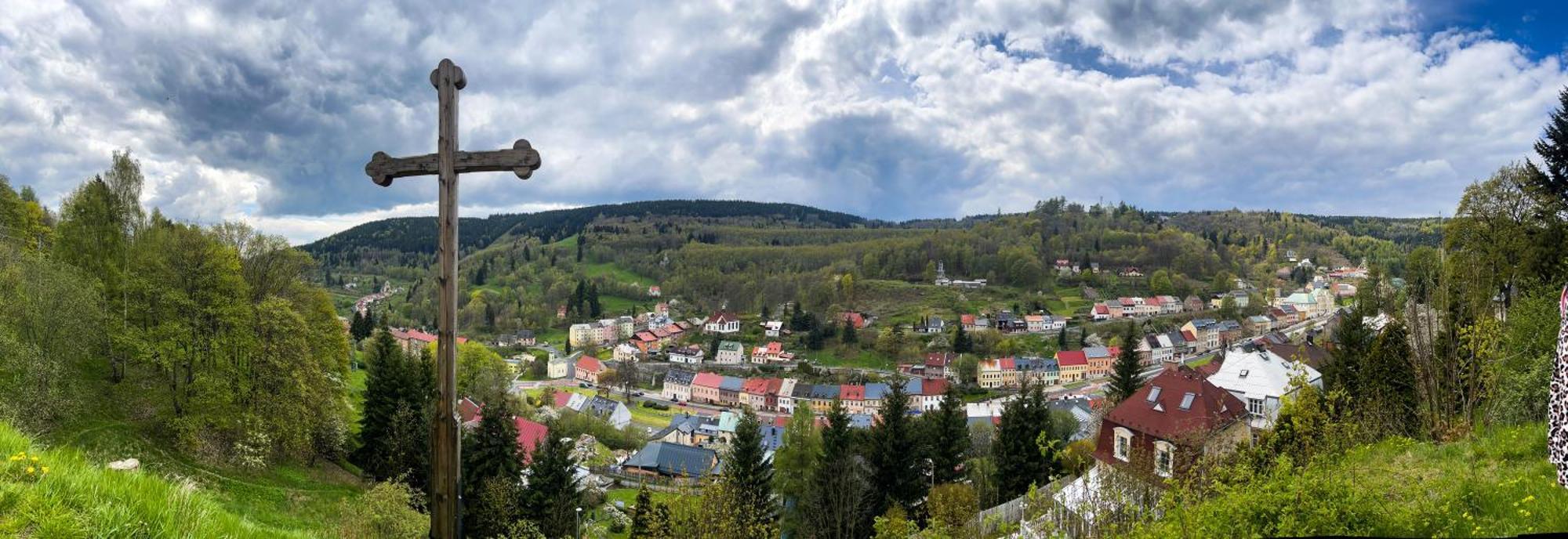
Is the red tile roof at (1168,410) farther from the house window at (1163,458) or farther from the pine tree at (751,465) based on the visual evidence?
the pine tree at (751,465)

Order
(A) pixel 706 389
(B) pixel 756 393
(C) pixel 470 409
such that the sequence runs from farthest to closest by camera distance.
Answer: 1. (A) pixel 706 389
2. (B) pixel 756 393
3. (C) pixel 470 409

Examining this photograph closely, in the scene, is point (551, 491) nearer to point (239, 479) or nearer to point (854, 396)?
point (239, 479)

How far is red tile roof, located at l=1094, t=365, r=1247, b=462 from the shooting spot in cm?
1964

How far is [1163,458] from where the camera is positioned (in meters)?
15.8

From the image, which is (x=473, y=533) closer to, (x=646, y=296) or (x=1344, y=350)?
(x=1344, y=350)

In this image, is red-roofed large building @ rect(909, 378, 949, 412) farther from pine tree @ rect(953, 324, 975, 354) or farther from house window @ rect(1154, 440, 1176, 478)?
house window @ rect(1154, 440, 1176, 478)

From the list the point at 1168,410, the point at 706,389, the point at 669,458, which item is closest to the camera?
the point at 1168,410

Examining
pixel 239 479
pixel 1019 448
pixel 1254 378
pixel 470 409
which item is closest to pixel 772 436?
pixel 470 409

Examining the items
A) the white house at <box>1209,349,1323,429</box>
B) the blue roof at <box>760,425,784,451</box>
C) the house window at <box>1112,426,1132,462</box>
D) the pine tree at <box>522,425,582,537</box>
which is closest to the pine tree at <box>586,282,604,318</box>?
the blue roof at <box>760,425,784,451</box>

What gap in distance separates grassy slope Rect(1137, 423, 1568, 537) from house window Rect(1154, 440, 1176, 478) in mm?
6249

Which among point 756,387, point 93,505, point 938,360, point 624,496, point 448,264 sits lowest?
point 756,387

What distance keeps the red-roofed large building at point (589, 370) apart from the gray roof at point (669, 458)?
1723 inches

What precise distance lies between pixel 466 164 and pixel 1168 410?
69.7 ft

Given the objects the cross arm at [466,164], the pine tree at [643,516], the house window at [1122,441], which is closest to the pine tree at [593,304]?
the pine tree at [643,516]
